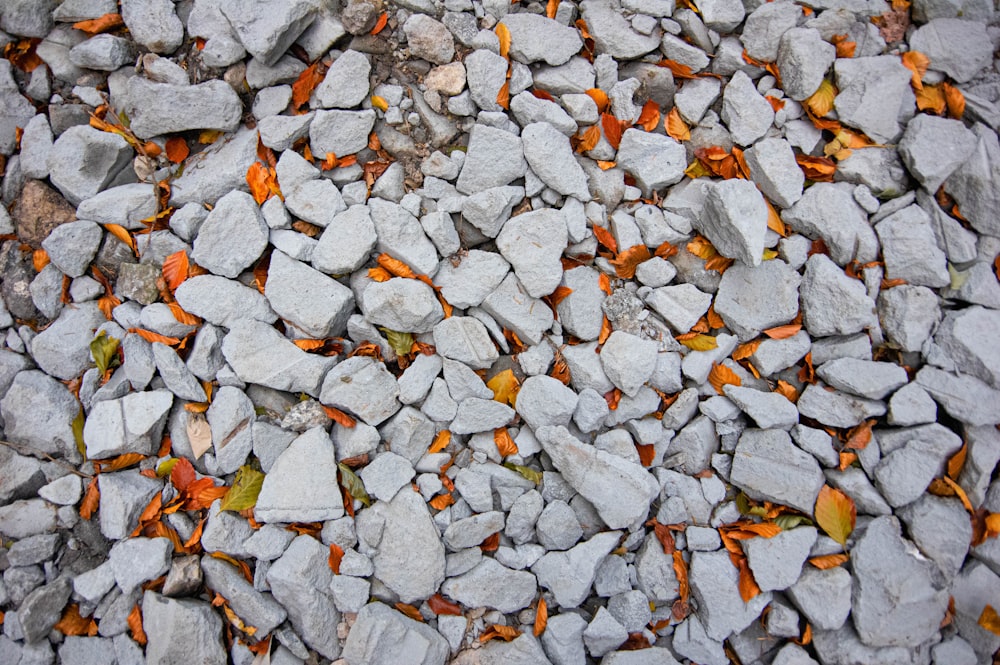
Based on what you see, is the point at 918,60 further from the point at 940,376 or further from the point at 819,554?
the point at 819,554

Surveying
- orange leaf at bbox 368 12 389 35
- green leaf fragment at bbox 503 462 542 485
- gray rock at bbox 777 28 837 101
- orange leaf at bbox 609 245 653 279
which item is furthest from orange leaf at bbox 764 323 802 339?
orange leaf at bbox 368 12 389 35

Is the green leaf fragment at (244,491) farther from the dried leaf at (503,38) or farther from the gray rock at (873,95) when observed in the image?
the gray rock at (873,95)

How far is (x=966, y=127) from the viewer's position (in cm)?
266

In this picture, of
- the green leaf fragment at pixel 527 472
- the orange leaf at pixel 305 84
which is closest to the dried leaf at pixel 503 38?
the orange leaf at pixel 305 84

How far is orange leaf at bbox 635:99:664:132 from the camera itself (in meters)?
2.73

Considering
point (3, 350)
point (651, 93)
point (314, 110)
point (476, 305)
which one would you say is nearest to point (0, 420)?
point (3, 350)

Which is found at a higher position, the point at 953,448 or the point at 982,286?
the point at 982,286

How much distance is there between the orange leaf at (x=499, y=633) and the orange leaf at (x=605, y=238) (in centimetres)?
150

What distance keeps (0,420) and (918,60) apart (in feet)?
13.0

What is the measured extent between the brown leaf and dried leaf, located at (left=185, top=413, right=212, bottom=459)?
5.32ft

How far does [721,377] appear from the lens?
2.58 m

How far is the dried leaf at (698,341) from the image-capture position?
256 centimetres

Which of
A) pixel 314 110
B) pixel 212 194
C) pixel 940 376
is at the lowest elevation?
pixel 940 376

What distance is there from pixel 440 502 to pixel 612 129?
5.32ft
